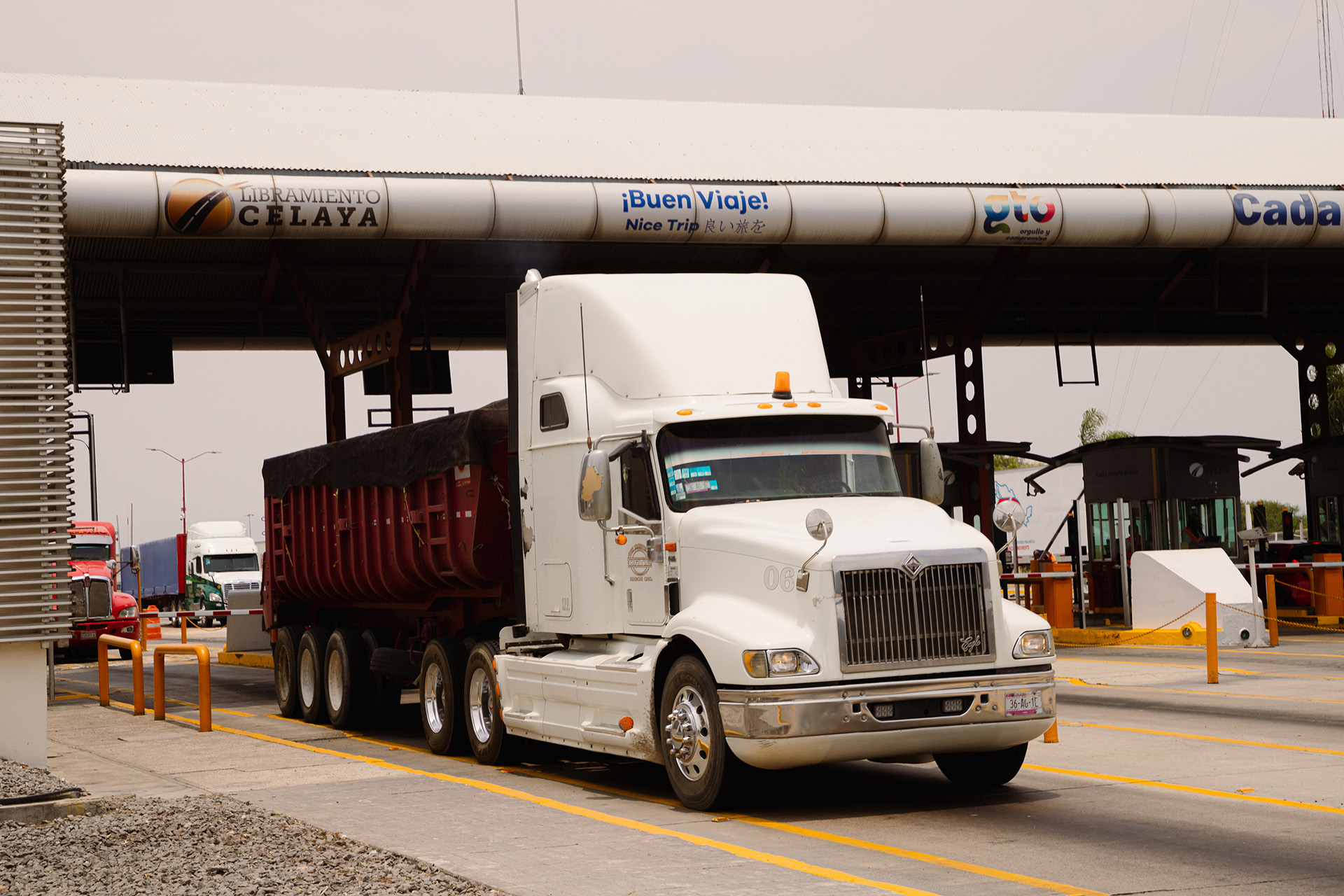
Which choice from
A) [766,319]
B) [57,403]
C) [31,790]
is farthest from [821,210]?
[31,790]

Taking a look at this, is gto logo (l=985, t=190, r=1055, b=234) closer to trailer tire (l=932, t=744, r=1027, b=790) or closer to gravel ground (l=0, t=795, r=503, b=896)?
trailer tire (l=932, t=744, r=1027, b=790)

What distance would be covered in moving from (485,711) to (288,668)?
6.64m

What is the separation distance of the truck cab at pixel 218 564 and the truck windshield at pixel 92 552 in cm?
1657

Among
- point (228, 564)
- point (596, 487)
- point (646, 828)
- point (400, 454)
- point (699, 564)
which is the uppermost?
point (400, 454)

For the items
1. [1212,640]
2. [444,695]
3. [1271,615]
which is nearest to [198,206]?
[444,695]

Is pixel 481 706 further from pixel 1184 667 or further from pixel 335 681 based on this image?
pixel 1184 667

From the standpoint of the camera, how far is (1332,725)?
1494 centimetres

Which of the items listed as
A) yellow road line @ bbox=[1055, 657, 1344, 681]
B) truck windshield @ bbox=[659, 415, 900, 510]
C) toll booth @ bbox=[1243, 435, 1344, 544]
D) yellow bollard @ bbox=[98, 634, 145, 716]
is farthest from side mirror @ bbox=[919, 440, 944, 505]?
toll booth @ bbox=[1243, 435, 1344, 544]

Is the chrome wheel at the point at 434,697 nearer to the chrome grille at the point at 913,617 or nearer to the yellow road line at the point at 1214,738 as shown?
the chrome grille at the point at 913,617

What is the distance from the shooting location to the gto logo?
27.7m

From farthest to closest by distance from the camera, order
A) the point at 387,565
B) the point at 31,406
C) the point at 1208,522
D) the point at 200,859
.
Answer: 1. the point at 1208,522
2. the point at 387,565
3. the point at 31,406
4. the point at 200,859

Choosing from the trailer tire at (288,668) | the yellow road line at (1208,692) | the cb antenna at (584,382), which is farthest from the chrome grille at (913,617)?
the trailer tire at (288,668)

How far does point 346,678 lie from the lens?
58.4ft

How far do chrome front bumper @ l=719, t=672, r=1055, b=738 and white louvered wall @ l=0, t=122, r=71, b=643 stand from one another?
19.1 feet
